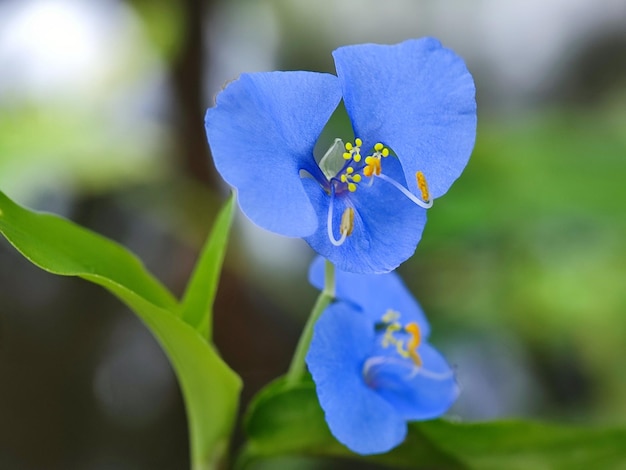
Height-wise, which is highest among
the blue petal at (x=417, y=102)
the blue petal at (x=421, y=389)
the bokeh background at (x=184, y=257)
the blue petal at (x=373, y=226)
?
the blue petal at (x=417, y=102)

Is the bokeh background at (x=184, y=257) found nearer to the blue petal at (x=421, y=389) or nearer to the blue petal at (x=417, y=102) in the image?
the blue petal at (x=421, y=389)

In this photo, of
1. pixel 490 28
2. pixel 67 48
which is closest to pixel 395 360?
pixel 67 48

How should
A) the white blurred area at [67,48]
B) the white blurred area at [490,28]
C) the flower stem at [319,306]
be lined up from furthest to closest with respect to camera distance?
the white blurred area at [490,28] → the white blurred area at [67,48] → the flower stem at [319,306]

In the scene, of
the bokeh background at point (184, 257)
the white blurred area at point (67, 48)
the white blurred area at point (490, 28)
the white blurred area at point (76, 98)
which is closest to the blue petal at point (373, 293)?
the bokeh background at point (184, 257)

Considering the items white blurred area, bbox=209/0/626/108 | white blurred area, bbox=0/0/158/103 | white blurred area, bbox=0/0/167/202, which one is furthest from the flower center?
white blurred area, bbox=209/0/626/108

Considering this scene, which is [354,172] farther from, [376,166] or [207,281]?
[207,281]

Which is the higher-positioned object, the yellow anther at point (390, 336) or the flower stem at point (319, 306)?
the flower stem at point (319, 306)
